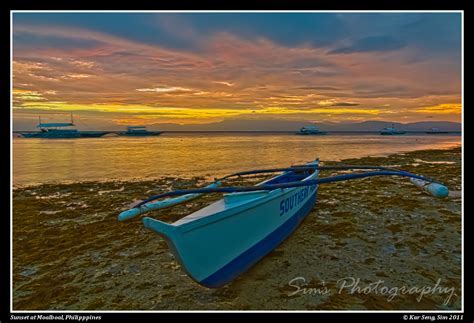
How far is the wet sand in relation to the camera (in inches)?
175

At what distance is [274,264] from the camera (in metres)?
5.51

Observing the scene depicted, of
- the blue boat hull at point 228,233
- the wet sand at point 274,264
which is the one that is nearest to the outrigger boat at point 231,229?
the blue boat hull at point 228,233

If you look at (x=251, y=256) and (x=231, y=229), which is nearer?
(x=231, y=229)

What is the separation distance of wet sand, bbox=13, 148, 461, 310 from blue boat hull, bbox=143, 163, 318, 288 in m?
0.30

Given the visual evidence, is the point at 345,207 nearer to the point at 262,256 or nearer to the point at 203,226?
the point at 262,256

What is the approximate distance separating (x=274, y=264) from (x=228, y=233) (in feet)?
4.51

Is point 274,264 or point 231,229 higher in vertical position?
point 231,229

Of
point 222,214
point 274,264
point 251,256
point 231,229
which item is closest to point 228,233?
point 231,229

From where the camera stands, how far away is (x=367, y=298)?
14.3ft

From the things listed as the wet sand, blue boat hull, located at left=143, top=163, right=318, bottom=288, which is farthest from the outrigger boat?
the wet sand

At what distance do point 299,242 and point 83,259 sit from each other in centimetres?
457

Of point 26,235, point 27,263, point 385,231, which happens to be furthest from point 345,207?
point 26,235

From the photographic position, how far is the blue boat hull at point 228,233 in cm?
408

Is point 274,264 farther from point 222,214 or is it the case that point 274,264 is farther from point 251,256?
point 222,214
